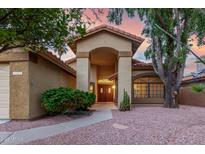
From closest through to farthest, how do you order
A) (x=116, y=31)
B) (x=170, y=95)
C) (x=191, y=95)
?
(x=116, y=31) → (x=170, y=95) → (x=191, y=95)

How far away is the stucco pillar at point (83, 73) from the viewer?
578 inches

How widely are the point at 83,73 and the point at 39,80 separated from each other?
3.80m

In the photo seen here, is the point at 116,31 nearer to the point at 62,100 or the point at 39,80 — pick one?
the point at 39,80

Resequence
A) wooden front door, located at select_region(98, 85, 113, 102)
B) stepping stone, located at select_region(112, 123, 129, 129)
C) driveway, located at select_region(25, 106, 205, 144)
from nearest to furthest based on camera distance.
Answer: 1. driveway, located at select_region(25, 106, 205, 144)
2. stepping stone, located at select_region(112, 123, 129, 129)
3. wooden front door, located at select_region(98, 85, 113, 102)

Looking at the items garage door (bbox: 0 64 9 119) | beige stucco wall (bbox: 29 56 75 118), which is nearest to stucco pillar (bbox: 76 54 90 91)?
beige stucco wall (bbox: 29 56 75 118)

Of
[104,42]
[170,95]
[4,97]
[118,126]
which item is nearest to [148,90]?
[170,95]

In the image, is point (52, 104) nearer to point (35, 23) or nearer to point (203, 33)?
point (35, 23)

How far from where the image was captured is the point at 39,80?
1138 cm

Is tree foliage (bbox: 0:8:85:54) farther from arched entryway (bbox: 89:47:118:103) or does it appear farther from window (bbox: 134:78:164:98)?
arched entryway (bbox: 89:47:118:103)

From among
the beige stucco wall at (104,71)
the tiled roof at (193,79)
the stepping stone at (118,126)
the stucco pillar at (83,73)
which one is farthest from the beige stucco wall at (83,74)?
the beige stucco wall at (104,71)

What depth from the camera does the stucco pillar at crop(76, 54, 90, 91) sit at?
1467 cm

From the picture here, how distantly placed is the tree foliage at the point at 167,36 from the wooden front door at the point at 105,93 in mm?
8683

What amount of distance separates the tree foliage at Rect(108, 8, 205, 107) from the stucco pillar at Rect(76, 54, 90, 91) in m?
3.13
